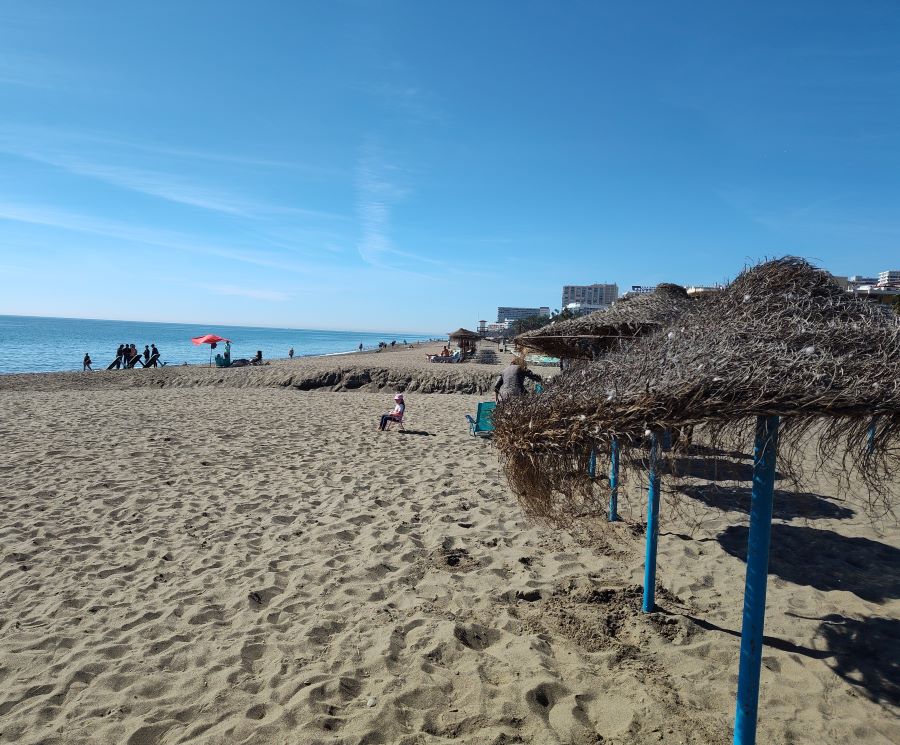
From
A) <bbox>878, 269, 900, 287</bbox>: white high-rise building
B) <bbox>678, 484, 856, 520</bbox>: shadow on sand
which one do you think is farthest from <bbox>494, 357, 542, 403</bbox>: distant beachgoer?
<bbox>878, 269, 900, 287</bbox>: white high-rise building

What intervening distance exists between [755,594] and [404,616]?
2271 mm

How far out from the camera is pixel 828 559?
444cm

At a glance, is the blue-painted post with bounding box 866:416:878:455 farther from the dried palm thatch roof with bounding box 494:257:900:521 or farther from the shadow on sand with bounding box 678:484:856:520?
the shadow on sand with bounding box 678:484:856:520

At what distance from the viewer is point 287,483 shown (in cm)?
654

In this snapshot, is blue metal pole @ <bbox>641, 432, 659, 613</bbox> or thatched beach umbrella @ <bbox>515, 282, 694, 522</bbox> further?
thatched beach umbrella @ <bbox>515, 282, 694, 522</bbox>

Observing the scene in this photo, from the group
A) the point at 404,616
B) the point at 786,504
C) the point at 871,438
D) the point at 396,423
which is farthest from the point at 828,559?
the point at 396,423

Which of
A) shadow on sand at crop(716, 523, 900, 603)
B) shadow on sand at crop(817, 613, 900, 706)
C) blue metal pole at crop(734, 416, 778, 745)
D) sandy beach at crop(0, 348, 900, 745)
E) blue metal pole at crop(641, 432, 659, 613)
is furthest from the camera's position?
shadow on sand at crop(716, 523, 900, 603)

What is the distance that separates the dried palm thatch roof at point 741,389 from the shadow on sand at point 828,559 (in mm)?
2149

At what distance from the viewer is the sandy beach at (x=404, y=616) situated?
8.81 ft

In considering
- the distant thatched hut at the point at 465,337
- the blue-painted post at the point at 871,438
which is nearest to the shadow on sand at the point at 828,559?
the blue-painted post at the point at 871,438

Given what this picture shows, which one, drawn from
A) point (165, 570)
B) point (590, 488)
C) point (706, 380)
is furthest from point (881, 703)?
point (165, 570)

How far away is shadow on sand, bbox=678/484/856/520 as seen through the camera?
5450 millimetres

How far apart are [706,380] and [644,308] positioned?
3991 mm

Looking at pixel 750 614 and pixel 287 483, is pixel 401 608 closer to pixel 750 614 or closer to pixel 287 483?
pixel 750 614
